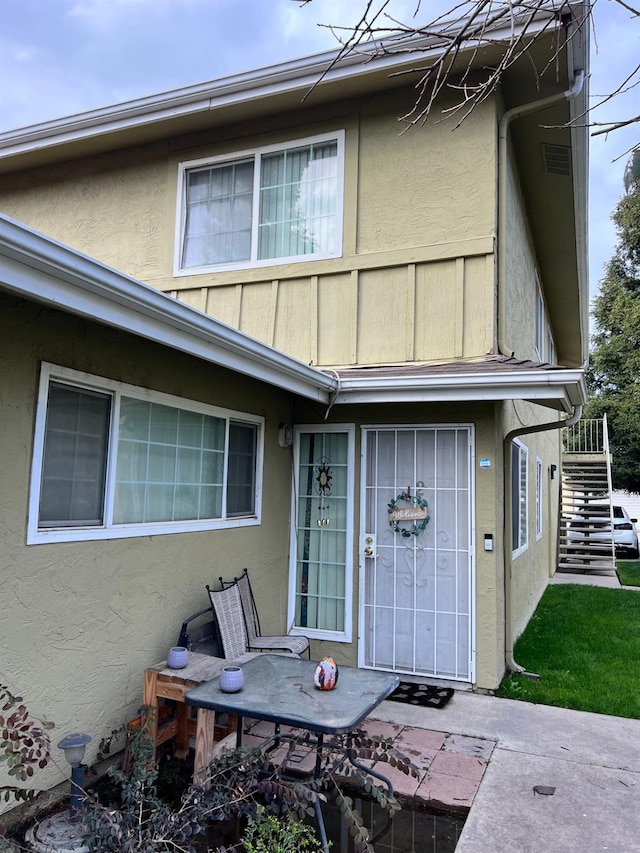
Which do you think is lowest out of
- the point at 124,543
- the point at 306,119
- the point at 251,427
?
the point at 124,543

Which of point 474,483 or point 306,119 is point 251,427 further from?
point 306,119

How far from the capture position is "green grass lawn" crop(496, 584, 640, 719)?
17.3 feet

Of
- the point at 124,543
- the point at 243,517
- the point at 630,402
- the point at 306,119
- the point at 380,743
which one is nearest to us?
the point at 380,743

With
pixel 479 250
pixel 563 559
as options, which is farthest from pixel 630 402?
pixel 479 250

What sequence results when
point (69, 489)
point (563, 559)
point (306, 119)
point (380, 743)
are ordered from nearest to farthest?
point (380, 743)
point (69, 489)
point (306, 119)
point (563, 559)

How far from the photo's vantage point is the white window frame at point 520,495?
6797 millimetres

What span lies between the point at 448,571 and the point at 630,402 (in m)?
19.3

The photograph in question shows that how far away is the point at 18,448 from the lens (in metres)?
3.31

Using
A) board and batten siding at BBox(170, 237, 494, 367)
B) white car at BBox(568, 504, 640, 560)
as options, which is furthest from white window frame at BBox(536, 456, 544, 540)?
board and batten siding at BBox(170, 237, 494, 367)

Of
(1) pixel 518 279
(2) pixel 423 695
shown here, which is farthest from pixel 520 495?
(2) pixel 423 695

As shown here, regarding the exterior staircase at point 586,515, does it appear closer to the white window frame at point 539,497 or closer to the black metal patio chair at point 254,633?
the white window frame at point 539,497

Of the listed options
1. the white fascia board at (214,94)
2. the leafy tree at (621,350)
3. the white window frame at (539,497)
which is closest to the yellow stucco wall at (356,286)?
the white fascia board at (214,94)

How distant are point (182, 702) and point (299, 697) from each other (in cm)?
107

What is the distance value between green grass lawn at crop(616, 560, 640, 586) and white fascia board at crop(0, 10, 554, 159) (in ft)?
35.0
